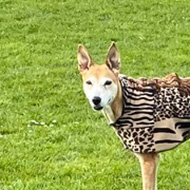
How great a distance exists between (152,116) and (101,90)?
1.60 feet

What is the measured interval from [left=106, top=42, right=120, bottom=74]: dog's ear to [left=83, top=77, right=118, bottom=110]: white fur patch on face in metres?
0.16

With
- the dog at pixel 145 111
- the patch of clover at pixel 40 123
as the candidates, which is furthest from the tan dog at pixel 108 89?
the patch of clover at pixel 40 123

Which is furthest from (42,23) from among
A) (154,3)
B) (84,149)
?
(84,149)

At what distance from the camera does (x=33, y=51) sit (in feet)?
37.0

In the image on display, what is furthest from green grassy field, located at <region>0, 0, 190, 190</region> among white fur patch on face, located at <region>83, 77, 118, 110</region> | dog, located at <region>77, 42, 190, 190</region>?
white fur patch on face, located at <region>83, 77, 118, 110</region>

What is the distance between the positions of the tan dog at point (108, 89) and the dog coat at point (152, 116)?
0.08 m

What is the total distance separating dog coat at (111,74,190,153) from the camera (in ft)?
17.6

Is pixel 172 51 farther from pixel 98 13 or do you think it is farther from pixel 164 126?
pixel 164 126

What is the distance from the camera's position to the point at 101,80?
5.17 meters

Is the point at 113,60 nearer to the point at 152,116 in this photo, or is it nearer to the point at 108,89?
the point at 108,89

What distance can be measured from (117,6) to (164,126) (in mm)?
9082

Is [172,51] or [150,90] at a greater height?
[150,90]

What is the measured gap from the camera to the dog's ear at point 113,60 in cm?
531

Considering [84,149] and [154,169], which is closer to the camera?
[154,169]
